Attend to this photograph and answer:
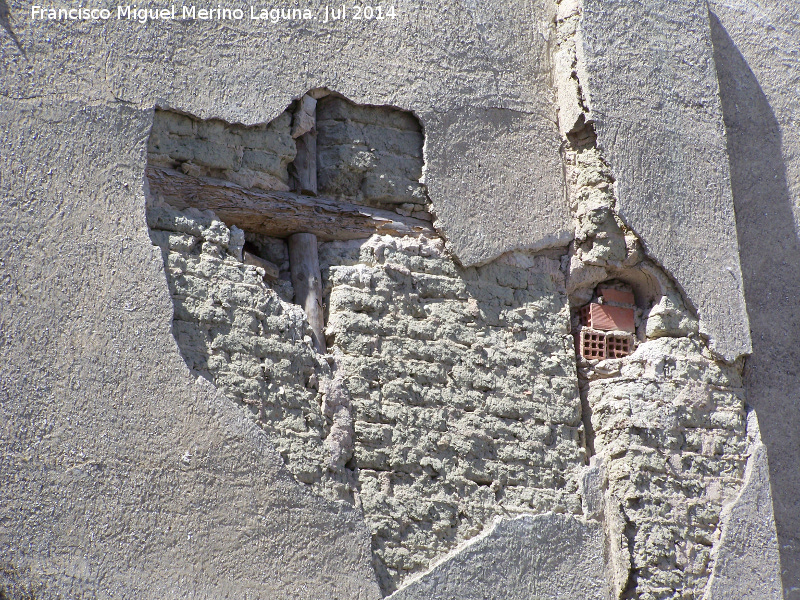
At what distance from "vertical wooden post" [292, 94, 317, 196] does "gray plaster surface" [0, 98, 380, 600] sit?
59 centimetres

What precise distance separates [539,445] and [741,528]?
2.87ft

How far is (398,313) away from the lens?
337cm

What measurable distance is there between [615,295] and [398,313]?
1.02m

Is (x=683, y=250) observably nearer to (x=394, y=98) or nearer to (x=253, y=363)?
(x=394, y=98)

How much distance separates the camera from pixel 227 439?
2.88 metres

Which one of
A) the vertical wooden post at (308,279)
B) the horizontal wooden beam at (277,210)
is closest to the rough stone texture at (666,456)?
the horizontal wooden beam at (277,210)

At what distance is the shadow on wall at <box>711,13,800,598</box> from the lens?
153 inches

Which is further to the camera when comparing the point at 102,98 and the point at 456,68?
the point at 456,68

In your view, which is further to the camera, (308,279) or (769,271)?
(769,271)

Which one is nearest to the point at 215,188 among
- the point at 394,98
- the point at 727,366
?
the point at 394,98

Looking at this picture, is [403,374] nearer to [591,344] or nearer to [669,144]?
[591,344]

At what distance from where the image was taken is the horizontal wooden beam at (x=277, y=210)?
3154 millimetres

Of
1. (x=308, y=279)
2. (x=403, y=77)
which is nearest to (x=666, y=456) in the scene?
(x=308, y=279)

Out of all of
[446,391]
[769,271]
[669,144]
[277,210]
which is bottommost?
[446,391]
